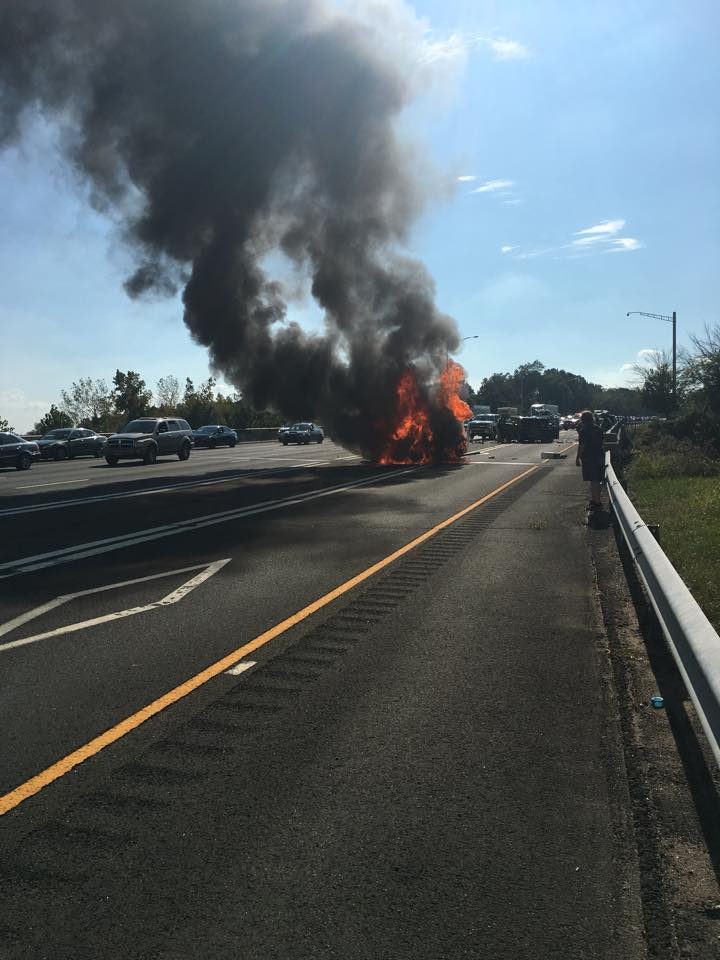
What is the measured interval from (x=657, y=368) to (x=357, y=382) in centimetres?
4085

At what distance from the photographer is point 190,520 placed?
14617 millimetres

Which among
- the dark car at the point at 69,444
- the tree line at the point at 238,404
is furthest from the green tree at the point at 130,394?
the dark car at the point at 69,444

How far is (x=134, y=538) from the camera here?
12398 mm

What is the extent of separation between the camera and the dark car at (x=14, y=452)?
31.3m

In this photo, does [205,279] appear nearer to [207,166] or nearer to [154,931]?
[207,166]

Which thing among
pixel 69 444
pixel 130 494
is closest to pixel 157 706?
pixel 130 494

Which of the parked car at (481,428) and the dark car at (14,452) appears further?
the parked car at (481,428)

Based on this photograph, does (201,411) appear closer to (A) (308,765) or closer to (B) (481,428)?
(B) (481,428)

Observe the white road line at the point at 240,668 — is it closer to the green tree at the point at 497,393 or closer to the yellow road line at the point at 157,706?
the yellow road line at the point at 157,706

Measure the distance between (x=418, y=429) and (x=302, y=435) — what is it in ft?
74.5

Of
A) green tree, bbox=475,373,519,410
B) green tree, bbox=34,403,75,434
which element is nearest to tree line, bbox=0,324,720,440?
green tree, bbox=34,403,75,434

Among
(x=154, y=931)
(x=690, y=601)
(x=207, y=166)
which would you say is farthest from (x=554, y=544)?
(x=207, y=166)

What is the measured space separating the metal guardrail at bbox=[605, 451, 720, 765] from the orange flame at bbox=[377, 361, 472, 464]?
2859 centimetres

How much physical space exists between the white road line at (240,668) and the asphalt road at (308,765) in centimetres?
4
